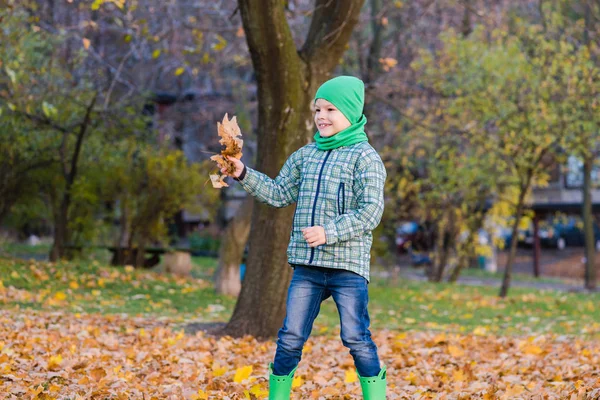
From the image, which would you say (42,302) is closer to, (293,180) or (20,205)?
(293,180)

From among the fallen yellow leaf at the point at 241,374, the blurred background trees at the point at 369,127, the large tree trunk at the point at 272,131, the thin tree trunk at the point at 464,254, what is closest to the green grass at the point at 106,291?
the blurred background trees at the point at 369,127

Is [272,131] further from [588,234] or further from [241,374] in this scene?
[588,234]

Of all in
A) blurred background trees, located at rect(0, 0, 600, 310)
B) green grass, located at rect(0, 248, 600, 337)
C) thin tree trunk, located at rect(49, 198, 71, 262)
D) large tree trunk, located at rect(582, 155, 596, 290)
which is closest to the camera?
green grass, located at rect(0, 248, 600, 337)

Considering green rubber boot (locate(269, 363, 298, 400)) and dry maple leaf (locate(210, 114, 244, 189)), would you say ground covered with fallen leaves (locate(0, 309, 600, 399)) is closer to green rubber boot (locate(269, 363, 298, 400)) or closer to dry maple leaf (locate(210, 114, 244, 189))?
green rubber boot (locate(269, 363, 298, 400))

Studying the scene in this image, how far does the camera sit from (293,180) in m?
4.36

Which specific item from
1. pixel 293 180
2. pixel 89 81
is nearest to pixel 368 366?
pixel 293 180

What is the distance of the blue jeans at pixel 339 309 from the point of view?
404 centimetres

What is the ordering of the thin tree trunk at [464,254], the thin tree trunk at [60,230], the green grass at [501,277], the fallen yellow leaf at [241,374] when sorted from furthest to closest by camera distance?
the green grass at [501,277], the thin tree trunk at [464,254], the thin tree trunk at [60,230], the fallen yellow leaf at [241,374]

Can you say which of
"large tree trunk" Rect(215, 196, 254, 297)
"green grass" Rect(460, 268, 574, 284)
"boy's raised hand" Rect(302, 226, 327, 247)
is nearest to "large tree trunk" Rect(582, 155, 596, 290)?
"green grass" Rect(460, 268, 574, 284)

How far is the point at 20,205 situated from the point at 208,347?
11.5m

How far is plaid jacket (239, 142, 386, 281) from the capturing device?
3.97 meters

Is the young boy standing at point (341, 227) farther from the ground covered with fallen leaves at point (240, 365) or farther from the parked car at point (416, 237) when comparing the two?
the parked car at point (416, 237)

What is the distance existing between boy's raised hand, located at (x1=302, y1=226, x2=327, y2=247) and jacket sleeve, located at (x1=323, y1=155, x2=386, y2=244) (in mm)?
25

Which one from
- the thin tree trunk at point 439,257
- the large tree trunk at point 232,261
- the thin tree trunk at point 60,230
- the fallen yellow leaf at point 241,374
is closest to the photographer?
the fallen yellow leaf at point 241,374
